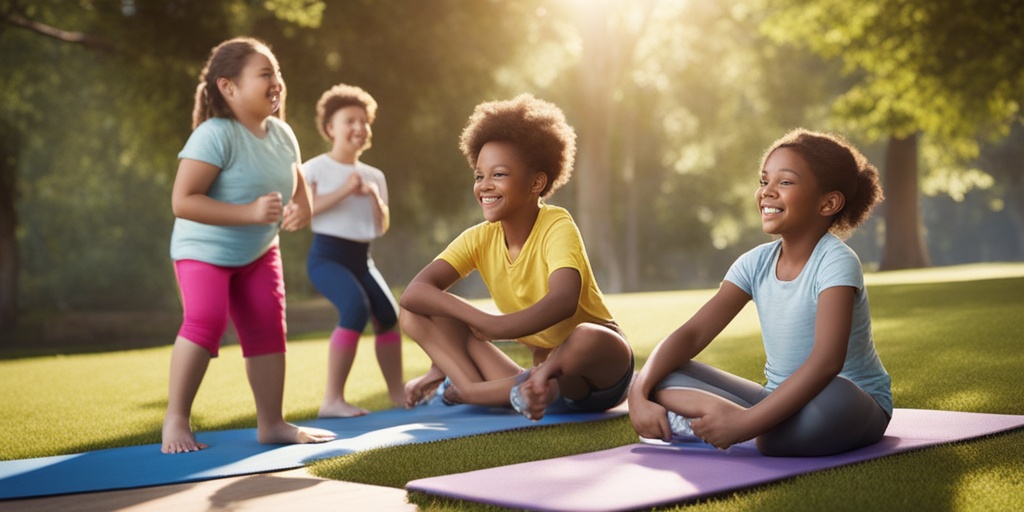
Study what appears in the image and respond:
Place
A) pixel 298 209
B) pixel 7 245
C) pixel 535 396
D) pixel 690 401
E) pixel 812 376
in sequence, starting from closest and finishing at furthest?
pixel 812 376 < pixel 690 401 < pixel 535 396 < pixel 298 209 < pixel 7 245

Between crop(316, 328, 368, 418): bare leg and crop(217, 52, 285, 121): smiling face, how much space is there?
1765mm

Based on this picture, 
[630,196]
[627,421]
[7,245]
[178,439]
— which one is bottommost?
[627,421]

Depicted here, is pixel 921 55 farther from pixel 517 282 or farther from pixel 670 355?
pixel 670 355

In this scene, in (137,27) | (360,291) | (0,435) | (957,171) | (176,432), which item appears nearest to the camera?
(176,432)

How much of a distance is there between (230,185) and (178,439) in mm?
1252

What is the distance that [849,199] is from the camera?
4387mm

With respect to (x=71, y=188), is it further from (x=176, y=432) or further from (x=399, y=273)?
(x=176, y=432)

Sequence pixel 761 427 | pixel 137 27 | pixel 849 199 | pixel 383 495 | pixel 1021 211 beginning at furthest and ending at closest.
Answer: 1. pixel 1021 211
2. pixel 137 27
3. pixel 849 199
4. pixel 761 427
5. pixel 383 495

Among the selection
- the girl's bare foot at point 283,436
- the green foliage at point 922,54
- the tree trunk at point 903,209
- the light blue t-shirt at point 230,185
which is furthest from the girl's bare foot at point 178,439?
the tree trunk at point 903,209

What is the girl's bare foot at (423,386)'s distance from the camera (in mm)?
6465

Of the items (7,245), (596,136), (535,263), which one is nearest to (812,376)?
(535,263)

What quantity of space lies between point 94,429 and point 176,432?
143cm

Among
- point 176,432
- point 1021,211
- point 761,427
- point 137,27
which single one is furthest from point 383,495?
point 1021,211

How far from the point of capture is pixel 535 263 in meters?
5.32
